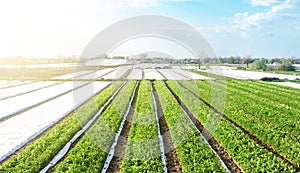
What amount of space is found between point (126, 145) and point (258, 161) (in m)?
4.52

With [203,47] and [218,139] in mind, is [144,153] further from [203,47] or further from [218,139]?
[203,47]

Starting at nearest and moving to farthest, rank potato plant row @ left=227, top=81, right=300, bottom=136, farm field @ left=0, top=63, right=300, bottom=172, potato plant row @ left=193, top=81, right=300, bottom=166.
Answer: farm field @ left=0, top=63, right=300, bottom=172 → potato plant row @ left=193, top=81, right=300, bottom=166 → potato plant row @ left=227, top=81, right=300, bottom=136

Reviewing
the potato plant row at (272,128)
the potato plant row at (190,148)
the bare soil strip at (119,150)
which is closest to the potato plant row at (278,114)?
the potato plant row at (272,128)

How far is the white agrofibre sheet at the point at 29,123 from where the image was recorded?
11.0 metres

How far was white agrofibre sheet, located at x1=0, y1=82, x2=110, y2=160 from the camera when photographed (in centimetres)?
1104

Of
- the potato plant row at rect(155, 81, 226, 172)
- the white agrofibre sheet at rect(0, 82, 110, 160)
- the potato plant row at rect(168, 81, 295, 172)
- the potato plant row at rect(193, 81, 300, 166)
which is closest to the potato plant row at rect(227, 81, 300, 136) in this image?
the potato plant row at rect(193, 81, 300, 166)

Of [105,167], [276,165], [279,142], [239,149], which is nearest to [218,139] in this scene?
[239,149]

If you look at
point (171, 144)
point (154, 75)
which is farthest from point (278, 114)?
point (154, 75)

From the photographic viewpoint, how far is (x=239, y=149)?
9.66 m

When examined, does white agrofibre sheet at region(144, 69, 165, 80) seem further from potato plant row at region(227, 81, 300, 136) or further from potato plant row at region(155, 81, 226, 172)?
potato plant row at region(155, 81, 226, 172)

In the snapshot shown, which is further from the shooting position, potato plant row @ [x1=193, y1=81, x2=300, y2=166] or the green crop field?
potato plant row @ [x1=193, y1=81, x2=300, y2=166]

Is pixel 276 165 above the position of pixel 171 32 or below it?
below

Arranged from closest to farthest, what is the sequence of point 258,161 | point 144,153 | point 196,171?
point 196,171 → point 258,161 → point 144,153

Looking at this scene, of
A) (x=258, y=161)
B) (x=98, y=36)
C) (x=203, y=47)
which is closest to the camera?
(x=258, y=161)
